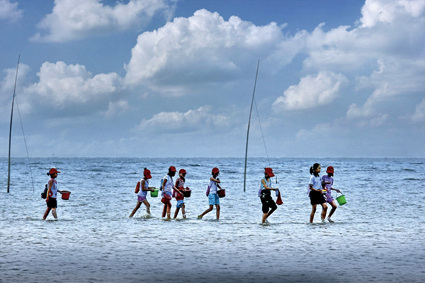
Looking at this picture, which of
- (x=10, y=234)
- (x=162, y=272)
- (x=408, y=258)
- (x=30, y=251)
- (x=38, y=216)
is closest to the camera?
(x=162, y=272)

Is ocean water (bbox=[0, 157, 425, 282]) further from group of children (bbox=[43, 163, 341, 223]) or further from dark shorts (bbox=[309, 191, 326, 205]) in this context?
dark shorts (bbox=[309, 191, 326, 205])

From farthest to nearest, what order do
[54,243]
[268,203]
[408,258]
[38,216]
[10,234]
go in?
[38,216] < [268,203] < [10,234] < [54,243] < [408,258]

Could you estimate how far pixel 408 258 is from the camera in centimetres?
754

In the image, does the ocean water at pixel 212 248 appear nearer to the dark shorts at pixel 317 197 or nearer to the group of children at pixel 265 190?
the group of children at pixel 265 190

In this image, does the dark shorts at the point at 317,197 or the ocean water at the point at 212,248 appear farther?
the dark shorts at the point at 317,197

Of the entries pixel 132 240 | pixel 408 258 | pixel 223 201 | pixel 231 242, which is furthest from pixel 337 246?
pixel 223 201

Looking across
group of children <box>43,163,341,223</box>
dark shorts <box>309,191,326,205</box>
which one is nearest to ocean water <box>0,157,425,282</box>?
group of children <box>43,163,341,223</box>

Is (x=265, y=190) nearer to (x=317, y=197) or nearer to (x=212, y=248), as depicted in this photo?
(x=317, y=197)

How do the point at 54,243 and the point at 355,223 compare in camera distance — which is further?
the point at 355,223

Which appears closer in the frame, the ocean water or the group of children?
the ocean water

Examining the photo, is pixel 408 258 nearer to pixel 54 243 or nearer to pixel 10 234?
pixel 54 243

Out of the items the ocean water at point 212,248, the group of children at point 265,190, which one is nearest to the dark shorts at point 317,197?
the group of children at point 265,190

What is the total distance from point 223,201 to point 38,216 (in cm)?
782

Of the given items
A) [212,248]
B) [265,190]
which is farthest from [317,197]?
[212,248]
